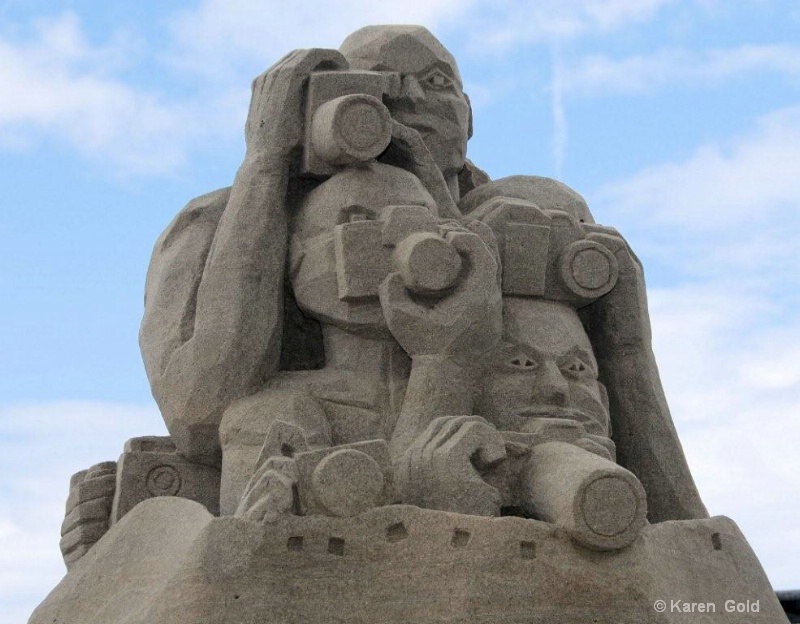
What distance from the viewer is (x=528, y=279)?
8.51 m

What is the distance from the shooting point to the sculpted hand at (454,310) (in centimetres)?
785

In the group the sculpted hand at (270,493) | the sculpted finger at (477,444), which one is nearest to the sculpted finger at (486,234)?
the sculpted finger at (477,444)

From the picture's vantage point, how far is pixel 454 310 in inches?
309

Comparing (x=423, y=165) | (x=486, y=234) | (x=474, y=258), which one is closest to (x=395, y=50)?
(x=423, y=165)

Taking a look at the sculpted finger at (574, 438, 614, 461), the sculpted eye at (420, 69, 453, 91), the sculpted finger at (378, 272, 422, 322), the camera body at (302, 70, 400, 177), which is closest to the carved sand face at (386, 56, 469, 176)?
the sculpted eye at (420, 69, 453, 91)

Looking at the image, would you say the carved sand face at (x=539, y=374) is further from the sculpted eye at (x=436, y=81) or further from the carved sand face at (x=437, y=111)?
the sculpted eye at (x=436, y=81)

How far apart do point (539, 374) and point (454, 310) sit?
68 centimetres

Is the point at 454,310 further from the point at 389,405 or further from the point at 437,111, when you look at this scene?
the point at 437,111

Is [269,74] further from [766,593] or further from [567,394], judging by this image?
[766,593]

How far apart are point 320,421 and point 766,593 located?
7.32 ft

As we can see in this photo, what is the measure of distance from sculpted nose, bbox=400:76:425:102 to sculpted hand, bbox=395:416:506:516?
2126 millimetres

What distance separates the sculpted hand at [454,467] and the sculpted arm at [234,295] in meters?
1.06

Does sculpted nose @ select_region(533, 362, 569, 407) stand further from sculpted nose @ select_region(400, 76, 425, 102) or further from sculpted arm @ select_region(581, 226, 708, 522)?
sculpted nose @ select_region(400, 76, 425, 102)

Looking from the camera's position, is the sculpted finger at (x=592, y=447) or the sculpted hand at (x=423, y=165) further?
the sculpted hand at (x=423, y=165)
